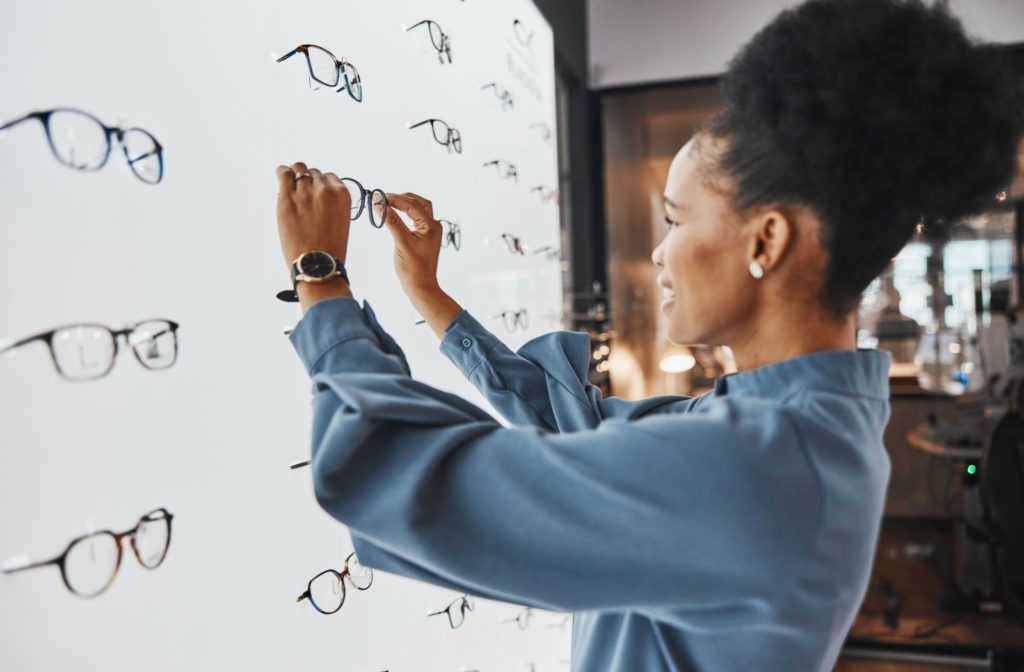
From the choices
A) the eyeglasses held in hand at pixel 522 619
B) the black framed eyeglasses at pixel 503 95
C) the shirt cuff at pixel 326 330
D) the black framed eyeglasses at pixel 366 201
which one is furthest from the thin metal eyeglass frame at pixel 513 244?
the shirt cuff at pixel 326 330

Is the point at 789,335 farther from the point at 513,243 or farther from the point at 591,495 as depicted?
the point at 513,243

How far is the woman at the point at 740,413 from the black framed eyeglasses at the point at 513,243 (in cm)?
99

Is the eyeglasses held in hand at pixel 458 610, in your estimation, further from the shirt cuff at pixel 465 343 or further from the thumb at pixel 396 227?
the thumb at pixel 396 227

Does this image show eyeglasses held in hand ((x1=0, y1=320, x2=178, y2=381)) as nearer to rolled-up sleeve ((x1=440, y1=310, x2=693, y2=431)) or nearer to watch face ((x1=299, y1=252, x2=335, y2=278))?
watch face ((x1=299, y1=252, x2=335, y2=278))

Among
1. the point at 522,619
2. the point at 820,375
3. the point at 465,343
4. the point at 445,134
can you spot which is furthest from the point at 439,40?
the point at 522,619

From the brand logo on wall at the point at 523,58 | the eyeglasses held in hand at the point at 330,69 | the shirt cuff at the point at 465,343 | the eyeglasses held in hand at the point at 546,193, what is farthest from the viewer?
the eyeglasses held in hand at the point at 546,193

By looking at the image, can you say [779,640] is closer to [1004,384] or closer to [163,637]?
[163,637]

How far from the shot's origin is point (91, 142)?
26.2 inches

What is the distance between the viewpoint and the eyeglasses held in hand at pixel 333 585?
3.24ft

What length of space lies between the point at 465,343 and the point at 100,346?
0.50 m

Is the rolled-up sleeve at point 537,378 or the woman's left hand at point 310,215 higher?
the woman's left hand at point 310,215

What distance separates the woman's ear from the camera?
73 centimetres

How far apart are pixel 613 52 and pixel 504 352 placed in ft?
7.61

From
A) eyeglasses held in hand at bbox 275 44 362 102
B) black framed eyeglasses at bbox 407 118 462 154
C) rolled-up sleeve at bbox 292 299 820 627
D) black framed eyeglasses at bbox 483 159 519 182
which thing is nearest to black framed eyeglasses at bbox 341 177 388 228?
eyeglasses held in hand at bbox 275 44 362 102
